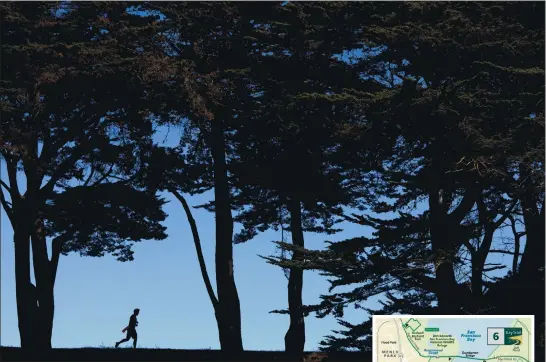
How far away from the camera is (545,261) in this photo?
69.3ft

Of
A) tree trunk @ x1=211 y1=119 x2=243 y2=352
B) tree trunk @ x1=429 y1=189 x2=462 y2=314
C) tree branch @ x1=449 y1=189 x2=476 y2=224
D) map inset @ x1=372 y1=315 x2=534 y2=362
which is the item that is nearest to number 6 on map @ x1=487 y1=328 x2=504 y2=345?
map inset @ x1=372 y1=315 x2=534 y2=362

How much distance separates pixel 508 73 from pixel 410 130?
9.27 feet

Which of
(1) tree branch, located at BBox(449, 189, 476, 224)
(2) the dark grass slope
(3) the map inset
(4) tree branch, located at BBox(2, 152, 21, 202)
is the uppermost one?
(4) tree branch, located at BBox(2, 152, 21, 202)

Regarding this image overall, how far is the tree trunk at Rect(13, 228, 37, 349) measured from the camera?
25250mm

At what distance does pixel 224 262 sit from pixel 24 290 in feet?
20.3

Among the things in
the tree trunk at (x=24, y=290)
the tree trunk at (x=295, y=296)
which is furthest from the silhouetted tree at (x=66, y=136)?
the tree trunk at (x=295, y=296)

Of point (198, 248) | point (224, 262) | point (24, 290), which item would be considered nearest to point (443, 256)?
point (224, 262)

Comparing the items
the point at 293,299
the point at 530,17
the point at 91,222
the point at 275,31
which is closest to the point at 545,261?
the point at 530,17

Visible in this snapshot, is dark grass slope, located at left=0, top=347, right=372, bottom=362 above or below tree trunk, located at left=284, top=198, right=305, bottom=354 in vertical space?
below

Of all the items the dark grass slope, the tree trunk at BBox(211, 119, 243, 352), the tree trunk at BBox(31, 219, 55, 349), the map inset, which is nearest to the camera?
the map inset

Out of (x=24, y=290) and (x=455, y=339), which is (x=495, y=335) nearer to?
(x=455, y=339)

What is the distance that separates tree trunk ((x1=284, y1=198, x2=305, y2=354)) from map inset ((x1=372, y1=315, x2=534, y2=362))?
13.4 metres

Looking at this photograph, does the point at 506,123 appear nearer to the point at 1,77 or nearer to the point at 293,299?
the point at 293,299

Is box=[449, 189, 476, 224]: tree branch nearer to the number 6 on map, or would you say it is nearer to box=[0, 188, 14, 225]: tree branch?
the number 6 on map
